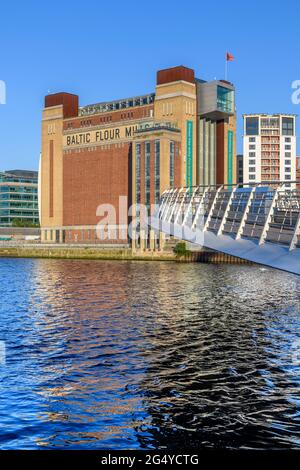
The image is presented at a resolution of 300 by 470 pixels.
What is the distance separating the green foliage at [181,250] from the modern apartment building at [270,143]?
7407cm

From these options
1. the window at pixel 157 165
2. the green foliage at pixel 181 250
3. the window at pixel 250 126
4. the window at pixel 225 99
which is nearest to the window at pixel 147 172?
the window at pixel 157 165

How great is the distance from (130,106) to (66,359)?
136 metres

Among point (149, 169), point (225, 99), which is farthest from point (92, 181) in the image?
point (225, 99)

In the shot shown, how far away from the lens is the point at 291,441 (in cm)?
1583

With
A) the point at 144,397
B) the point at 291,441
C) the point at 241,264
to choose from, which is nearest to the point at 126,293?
the point at 144,397

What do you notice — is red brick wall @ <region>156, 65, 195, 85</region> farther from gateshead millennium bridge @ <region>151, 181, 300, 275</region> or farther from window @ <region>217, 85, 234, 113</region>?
gateshead millennium bridge @ <region>151, 181, 300, 275</region>

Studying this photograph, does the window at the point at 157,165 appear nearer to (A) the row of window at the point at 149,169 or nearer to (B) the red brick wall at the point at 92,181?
(A) the row of window at the point at 149,169

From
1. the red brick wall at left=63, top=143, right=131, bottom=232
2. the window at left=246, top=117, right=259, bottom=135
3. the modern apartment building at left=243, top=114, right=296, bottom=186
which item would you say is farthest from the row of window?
the window at left=246, top=117, right=259, bottom=135

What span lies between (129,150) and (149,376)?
134m

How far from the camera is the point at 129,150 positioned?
15425cm

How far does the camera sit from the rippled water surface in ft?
54.5

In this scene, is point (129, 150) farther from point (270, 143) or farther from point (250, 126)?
point (270, 143)

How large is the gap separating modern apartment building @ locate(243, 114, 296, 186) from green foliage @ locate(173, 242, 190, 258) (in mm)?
74069

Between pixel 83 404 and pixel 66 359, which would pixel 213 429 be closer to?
pixel 83 404
